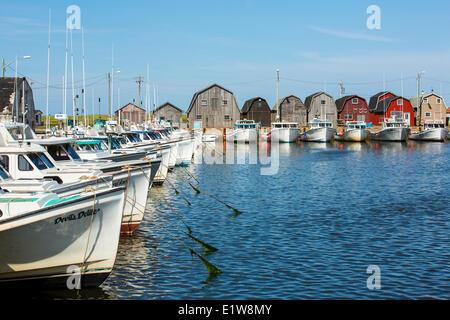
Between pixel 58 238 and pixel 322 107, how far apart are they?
103m

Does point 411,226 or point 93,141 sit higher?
point 93,141

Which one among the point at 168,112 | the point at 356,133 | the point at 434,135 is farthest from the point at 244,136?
the point at 434,135

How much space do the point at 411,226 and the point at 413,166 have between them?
95.3 ft

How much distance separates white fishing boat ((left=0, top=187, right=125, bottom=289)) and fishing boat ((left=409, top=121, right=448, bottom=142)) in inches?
3382

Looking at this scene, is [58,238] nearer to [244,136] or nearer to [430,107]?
[244,136]

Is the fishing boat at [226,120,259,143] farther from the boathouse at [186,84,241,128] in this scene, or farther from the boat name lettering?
the boat name lettering

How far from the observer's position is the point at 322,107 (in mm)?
112562

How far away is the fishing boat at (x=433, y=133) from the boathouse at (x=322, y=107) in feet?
70.1

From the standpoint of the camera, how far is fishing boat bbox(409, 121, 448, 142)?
298 ft

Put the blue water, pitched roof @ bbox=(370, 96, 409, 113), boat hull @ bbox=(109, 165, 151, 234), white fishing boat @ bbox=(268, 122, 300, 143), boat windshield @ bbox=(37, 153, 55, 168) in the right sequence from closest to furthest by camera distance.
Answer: the blue water
boat hull @ bbox=(109, 165, 151, 234)
boat windshield @ bbox=(37, 153, 55, 168)
white fishing boat @ bbox=(268, 122, 300, 143)
pitched roof @ bbox=(370, 96, 409, 113)

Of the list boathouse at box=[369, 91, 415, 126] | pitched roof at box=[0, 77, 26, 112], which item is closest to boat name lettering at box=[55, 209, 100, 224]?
pitched roof at box=[0, 77, 26, 112]

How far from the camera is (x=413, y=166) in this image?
49469mm
